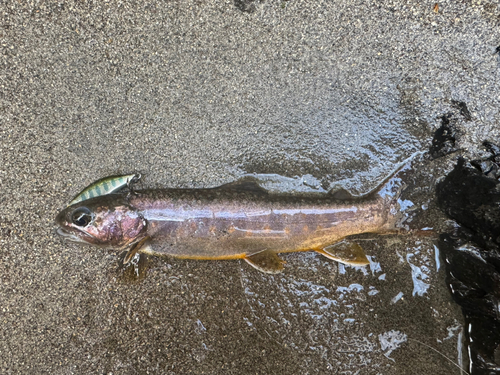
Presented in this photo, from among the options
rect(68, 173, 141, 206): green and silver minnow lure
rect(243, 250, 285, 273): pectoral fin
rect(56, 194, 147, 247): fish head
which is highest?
rect(68, 173, 141, 206): green and silver minnow lure

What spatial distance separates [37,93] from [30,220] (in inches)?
55.2

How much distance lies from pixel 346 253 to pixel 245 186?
4.44 ft

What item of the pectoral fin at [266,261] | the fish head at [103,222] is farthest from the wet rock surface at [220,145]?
the fish head at [103,222]

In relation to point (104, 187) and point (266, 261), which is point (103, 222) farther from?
point (266, 261)

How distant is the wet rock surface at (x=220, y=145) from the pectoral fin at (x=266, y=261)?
208 mm

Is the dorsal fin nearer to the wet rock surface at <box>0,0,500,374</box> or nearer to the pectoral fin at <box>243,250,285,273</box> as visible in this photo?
the wet rock surface at <box>0,0,500,374</box>

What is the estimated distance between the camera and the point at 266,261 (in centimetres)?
318

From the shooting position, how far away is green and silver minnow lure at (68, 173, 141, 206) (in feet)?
10.8

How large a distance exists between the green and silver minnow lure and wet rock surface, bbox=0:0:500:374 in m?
0.09

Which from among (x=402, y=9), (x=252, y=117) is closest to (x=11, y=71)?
(x=252, y=117)

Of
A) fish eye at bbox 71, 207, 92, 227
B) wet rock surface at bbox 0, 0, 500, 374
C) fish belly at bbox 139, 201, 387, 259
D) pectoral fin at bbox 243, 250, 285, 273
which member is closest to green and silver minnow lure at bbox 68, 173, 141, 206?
wet rock surface at bbox 0, 0, 500, 374

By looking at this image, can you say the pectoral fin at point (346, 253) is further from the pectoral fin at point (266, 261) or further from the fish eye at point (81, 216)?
the fish eye at point (81, 216)

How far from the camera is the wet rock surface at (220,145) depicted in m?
3.21

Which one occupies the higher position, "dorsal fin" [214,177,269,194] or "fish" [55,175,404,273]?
"dorsal fin" [214,177,269,194]
